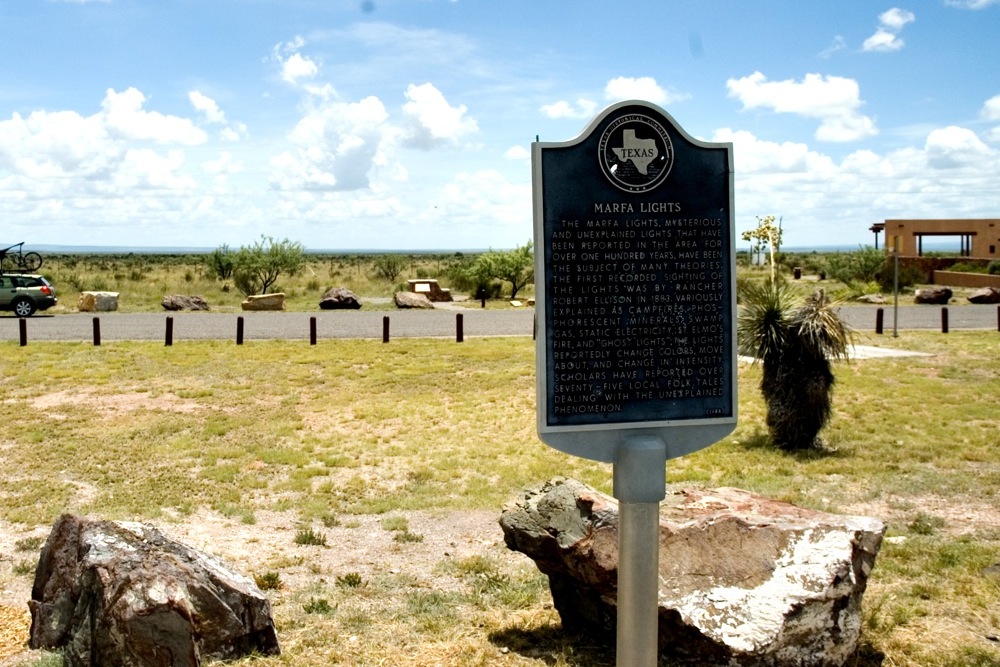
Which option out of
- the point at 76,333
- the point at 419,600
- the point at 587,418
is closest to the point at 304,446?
the point at 419,600

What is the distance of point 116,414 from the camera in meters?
12.6

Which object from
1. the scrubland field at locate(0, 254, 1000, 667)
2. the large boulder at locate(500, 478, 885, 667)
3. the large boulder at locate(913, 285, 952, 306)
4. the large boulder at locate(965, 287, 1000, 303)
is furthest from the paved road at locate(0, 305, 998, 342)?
the large boulder at locate(500, 478, 885, 667)

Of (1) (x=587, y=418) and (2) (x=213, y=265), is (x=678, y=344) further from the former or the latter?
(2) (x=213, y=265)

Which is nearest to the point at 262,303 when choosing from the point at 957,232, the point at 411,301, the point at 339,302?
the point at 339,302

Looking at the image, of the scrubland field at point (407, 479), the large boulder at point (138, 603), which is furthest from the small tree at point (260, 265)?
the large boulder at point (138, 603)

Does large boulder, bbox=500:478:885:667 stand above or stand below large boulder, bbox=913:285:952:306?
below

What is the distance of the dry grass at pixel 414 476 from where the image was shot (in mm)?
5520

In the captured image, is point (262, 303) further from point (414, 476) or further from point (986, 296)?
point (986, 296)

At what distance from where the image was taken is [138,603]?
451 cm

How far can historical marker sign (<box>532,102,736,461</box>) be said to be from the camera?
4496 mm

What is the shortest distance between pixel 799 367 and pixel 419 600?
244 inches

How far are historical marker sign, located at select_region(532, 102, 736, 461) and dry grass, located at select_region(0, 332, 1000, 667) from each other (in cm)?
154

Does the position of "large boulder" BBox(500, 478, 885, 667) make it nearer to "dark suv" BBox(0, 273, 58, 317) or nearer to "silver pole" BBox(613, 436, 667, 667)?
"silver pole" BBox(613, 436, 667, 667)

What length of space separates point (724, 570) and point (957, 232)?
156 feet
